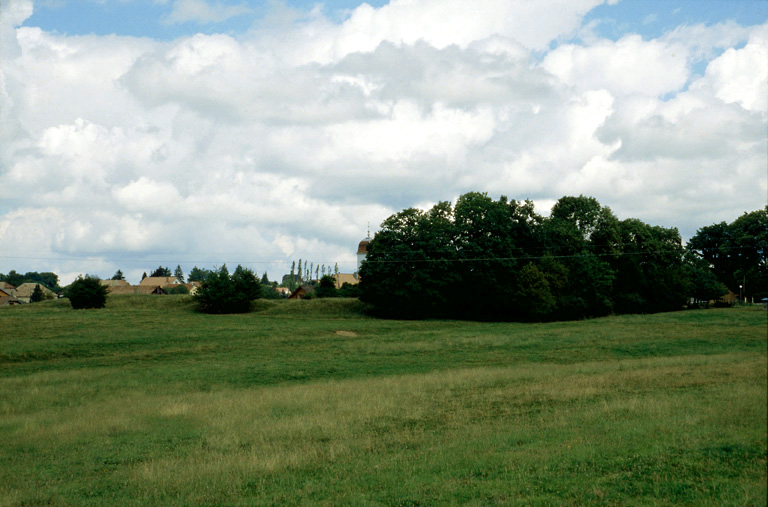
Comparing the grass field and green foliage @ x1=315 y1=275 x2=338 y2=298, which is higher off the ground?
green foliage @ x1=315 y1=275 x2=338 y2=298

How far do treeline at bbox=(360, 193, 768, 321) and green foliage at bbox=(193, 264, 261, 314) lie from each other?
1796 centimetres

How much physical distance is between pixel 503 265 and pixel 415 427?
58.5 metres

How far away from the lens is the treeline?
7375 cm

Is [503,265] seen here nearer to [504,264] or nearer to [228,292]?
[504,264]

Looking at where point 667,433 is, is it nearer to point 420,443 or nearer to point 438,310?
point 420,443

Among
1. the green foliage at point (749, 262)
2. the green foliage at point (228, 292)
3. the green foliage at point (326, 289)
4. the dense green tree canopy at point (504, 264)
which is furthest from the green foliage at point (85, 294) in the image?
the green foliage at point (749, 262)

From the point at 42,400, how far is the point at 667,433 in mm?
28330

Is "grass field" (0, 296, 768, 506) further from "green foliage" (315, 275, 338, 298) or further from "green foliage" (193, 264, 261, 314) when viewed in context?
"green foliage" (315, 275, 338, 298)

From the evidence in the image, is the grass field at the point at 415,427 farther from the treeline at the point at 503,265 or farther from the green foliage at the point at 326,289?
the green foliage at the point at 326,289

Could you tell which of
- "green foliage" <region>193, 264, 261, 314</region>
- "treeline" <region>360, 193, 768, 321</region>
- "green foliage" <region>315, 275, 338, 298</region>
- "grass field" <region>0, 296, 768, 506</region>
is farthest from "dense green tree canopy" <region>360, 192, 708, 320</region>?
"grass field" <region>0, 296, 768, 506</region>

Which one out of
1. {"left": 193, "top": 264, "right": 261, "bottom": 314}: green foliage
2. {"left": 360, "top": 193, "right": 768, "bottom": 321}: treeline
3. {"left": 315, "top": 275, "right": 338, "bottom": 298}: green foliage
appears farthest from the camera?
{"left": 315, "top": 275, "right": 338, "bottom": 298}: green foliage

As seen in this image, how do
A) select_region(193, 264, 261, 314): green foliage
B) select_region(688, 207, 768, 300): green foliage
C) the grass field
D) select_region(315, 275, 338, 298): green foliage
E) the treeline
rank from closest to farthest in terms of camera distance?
select_region(688, 207, 768, 300): green foliage
the grass field
the treeline
select_region(193, 264, 261, 314): green foliage
select_region(315, 275, 338, 298): green foliage

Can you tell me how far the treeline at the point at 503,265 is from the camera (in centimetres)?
7375

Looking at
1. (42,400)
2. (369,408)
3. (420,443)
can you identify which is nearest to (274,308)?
(42,400)
